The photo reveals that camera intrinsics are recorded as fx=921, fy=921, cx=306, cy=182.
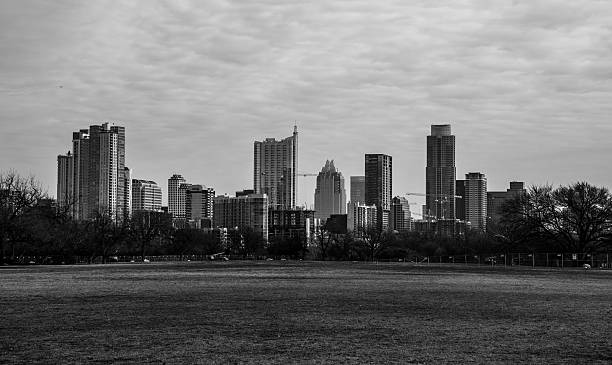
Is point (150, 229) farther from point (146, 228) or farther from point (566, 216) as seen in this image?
point (566, 216)

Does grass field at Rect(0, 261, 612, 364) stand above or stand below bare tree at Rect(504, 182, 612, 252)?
below

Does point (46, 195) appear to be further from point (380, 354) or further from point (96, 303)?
point (380, 354)

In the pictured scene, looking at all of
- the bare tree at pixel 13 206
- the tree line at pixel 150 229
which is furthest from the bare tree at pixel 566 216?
the bare tree at pixel 13 206

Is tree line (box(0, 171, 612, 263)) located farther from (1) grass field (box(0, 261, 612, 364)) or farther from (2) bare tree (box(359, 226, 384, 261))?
(1) grass field (box(0, 261, 612, 364))

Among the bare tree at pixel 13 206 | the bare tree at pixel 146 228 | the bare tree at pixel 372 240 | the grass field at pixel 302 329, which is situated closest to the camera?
the grass field at pixel 302 329

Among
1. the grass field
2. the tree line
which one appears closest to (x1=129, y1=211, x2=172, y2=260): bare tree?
the tree line

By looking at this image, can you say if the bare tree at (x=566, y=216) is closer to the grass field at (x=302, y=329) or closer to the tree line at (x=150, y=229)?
the tree line at (x=150, y=229)

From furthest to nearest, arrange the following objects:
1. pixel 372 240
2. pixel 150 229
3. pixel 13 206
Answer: pixel 372 240, pixel 150 229, pixel 13 206

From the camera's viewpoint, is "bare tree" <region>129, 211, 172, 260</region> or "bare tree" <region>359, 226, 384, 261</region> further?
"bare tree" <region>359, 226, 384, 261</region>

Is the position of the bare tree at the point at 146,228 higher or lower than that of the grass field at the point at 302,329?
higher

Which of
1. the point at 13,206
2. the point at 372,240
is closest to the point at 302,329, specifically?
the point at 13,206

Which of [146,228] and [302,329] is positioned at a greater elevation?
[146,228]

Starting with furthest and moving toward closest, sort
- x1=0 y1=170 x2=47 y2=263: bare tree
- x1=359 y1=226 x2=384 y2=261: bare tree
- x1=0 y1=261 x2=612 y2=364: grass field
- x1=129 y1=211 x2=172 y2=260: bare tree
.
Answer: x1=359 y1=226 x2=384 y2=261: bare tree < x1=129 y1=211 x2=172 y2=260: bare tree < x1=0 y1=170 x2=47 y2=263: bare tree < x1=0 y1=261 x2=612 y2=364: grass field

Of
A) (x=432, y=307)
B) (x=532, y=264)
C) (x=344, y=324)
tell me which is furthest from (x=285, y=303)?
(x=532, y=264)
